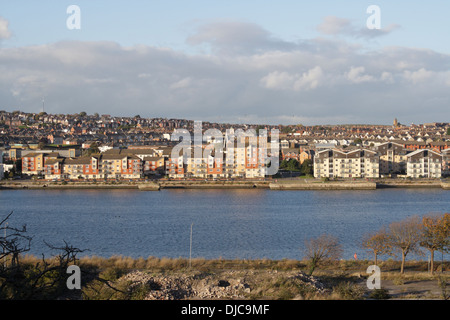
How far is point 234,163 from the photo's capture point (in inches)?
945

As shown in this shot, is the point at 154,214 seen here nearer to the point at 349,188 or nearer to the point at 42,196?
the point at 42,196

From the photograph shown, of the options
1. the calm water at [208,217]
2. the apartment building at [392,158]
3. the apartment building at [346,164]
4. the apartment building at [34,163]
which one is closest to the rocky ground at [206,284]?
the calm water at [208,217]

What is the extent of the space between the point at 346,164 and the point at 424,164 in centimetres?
339

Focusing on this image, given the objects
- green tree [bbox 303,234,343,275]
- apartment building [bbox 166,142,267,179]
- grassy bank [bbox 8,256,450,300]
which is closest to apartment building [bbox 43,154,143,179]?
apartment building [bbox 166,142,267,179]

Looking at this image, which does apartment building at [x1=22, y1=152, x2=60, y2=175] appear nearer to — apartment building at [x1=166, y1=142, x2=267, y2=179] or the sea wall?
apartment building at [x1=166, y1=142, x2=267, y2=179]

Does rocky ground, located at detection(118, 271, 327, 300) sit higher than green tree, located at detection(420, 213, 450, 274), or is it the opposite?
green tree, located at detection(420, 213, 450, 274)

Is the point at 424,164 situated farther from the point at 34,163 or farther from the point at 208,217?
the point at 34,163

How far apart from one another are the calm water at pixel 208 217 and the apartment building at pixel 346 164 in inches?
112

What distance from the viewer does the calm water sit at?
32.0ft

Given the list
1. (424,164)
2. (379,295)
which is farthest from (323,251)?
(424,164)

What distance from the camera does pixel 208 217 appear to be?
1385 centimetres

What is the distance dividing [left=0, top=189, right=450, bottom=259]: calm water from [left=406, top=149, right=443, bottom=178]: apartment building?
2831mm

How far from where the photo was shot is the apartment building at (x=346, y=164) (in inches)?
915
